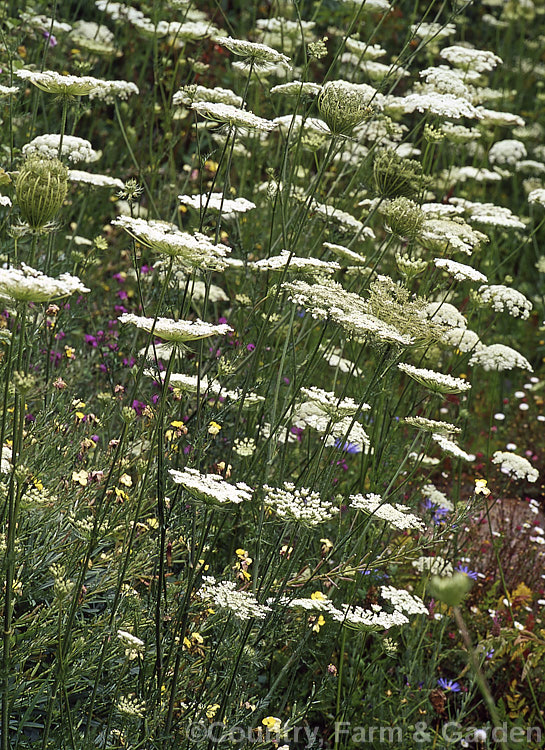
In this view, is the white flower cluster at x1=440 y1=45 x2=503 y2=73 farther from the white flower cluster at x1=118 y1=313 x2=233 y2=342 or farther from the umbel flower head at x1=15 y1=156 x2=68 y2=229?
the umbel flower head at x1=15 y1=156 x2=68 y2=229

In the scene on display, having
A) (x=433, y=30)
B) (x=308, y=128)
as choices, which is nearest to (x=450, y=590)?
(x=308, y=128)

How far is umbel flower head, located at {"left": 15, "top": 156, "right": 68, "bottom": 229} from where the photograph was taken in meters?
1.61

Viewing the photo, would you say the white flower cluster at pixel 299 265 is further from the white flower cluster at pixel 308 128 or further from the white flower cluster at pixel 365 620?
the white flower cluster at pixel 365 620

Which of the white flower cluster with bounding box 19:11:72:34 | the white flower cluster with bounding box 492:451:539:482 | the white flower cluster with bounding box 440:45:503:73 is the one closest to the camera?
the white flower cluster with bounding box 492:451:539:482

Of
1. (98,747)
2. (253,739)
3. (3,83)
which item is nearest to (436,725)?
(253,739)

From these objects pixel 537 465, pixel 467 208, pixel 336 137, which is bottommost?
pixel 537 465

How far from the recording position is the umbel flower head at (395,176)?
2834 millimetres

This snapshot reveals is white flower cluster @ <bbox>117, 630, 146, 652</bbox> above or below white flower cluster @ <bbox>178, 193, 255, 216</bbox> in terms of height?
below

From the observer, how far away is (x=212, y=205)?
9.43 ft

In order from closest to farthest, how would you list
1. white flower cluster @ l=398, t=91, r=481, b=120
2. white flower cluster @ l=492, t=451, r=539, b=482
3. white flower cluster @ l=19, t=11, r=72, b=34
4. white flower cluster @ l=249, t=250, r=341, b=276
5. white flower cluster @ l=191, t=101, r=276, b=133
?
white flower cluster @ l=191, t=101, r=276, b=133
white flower cluster @ l=249, t=250, r=341, b=276
white flower cluster @ l=398, t=91, r=481, b=120
white flower cluster @ l=492, t=451, r=539, b=482
white flower cluster @ l=19, t=11, r=72, b=34

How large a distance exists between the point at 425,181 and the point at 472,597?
1.87m

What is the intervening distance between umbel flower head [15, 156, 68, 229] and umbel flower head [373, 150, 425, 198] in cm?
147

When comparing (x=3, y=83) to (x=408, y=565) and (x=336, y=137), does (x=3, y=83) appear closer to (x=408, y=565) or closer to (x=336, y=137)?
(x=336, y=137)

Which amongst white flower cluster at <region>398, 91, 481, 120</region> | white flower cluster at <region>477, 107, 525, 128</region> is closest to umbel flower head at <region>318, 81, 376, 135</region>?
white flower cluster at <region>398, 91, 481, 120</region>
